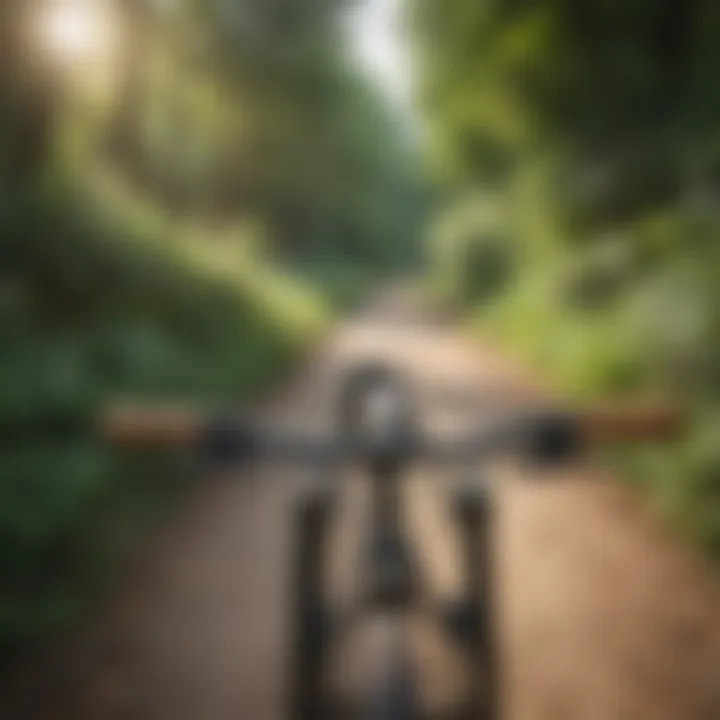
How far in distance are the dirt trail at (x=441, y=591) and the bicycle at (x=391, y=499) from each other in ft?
A: 2.98

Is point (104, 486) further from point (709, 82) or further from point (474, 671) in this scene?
point (709, 82)

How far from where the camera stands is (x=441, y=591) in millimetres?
2881

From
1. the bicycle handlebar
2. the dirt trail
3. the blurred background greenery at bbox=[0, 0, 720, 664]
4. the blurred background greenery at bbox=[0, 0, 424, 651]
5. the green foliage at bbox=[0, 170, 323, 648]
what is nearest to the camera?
the bicycle handlebar

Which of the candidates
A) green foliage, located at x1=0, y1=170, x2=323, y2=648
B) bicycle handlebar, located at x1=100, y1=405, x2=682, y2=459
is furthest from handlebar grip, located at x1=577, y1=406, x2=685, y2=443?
green foliage, located at x1=0, y1=170, x2=323, y2=648

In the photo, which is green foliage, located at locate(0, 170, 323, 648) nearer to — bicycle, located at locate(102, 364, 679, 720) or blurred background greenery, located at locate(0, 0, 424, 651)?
blurred background greenery, located at locate(0, 0, 424, 651)

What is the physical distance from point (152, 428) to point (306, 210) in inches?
292

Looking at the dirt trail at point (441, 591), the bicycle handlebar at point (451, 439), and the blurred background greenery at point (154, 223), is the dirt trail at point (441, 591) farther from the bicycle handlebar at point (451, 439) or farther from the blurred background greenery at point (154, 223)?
the bicycle handlebar at point (451, 439)

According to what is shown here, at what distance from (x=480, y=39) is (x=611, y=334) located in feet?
9.24

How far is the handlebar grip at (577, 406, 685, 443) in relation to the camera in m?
1.62

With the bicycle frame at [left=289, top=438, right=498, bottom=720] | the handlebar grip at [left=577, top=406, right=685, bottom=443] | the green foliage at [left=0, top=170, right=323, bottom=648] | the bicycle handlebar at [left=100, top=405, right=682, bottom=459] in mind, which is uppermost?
the green foliage at [left=0, top=170, right=323, bottom=648]

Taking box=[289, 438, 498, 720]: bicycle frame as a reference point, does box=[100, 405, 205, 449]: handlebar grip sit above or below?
above

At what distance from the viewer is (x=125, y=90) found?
568cm

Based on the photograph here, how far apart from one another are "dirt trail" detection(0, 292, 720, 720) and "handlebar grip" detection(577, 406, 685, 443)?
49.3 inches

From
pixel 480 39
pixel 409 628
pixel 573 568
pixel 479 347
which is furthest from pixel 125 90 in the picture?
pixel 409 628
